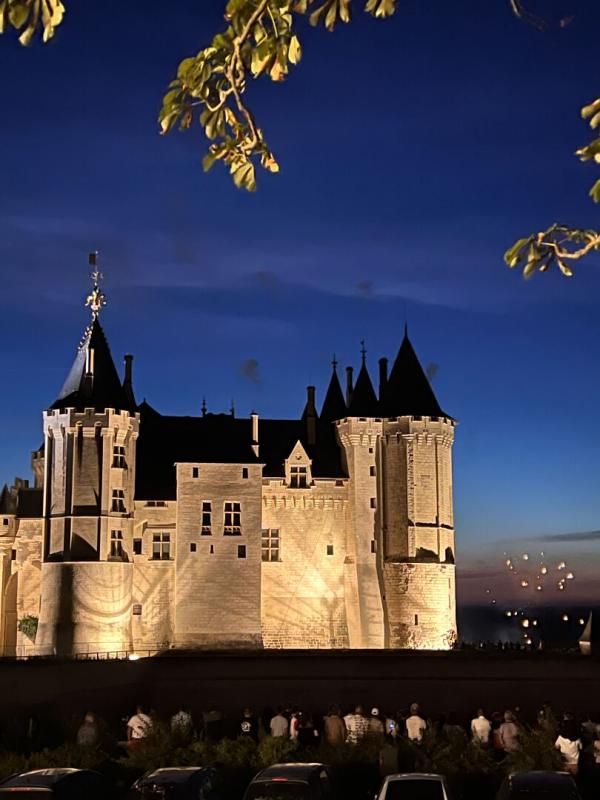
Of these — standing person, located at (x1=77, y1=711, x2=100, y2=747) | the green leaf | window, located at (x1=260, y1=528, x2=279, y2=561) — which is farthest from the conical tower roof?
the green leaf

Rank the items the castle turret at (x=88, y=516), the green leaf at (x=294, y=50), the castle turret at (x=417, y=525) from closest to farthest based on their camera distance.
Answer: the green leaf at (x=294, y=50)
the castle turret at (x=88, y=516)
the castle turret at (x=417, y=525)

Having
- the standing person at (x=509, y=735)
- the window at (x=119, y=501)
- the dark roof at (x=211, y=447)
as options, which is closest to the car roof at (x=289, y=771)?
the standing person at (x=509, y=735)

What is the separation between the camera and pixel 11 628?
47.4m

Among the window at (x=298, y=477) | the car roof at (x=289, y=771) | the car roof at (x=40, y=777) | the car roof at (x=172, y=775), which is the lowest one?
the car roof at (x=172, y=775)

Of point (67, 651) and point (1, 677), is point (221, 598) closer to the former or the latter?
point (67, 651)

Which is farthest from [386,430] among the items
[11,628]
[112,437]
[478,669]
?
[11,628]

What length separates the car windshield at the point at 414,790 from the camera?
13734 millimetres

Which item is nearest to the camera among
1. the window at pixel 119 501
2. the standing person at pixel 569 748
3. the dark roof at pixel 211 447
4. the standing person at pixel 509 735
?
the standing person at pixel 569 748

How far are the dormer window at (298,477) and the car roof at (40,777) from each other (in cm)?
3281

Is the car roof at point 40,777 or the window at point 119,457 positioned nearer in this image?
the car roof at point 40,777

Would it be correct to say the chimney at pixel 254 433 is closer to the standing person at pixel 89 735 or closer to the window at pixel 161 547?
the window at pixel 161 547

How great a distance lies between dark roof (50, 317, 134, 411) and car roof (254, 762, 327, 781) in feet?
105

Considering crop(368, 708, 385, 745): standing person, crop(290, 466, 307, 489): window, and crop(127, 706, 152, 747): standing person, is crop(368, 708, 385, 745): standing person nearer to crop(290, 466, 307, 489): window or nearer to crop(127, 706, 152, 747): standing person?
crop(127, 706, 152, 747): standing person

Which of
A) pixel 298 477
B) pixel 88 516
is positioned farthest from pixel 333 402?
pixel 88 516
